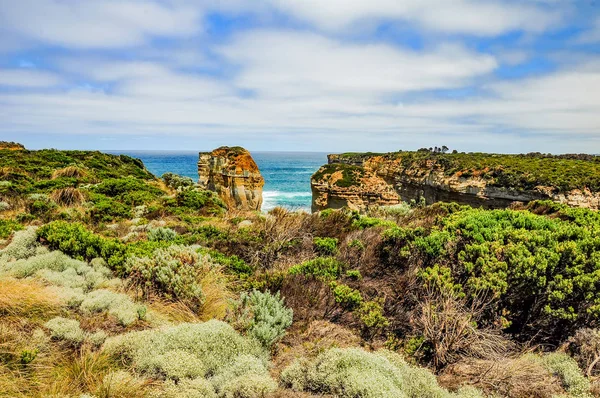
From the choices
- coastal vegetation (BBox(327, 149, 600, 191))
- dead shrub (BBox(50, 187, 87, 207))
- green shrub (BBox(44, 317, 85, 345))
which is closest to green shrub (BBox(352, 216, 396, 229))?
green shrub (BBox(44, 317, 85, 345))

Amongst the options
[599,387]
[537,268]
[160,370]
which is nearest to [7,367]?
[160,370]

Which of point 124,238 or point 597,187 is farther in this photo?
point 597,187

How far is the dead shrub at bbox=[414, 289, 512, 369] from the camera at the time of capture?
13.2 ft

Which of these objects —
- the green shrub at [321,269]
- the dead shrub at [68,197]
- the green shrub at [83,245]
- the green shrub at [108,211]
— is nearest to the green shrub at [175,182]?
the dead shrub at [68,197]

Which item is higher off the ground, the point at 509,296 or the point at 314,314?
the point at 509,296

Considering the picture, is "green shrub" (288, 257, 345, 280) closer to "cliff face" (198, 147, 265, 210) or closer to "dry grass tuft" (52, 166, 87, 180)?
"dry grass tuft" (52, 166, 87, 180)

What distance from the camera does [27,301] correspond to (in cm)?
375

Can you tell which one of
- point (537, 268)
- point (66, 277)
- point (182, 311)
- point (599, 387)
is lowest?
point (599, 387)

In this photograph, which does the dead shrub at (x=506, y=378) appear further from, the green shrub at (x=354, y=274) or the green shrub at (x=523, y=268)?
the green shrub at (x=354, y=274)

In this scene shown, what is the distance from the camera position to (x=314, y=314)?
4711 mm

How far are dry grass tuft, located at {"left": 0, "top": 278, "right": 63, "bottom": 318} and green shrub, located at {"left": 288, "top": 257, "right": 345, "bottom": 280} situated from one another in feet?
10.6

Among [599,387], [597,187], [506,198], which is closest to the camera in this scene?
[599,387]

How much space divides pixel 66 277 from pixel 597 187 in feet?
108

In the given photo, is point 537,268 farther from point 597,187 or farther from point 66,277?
point 597,187
